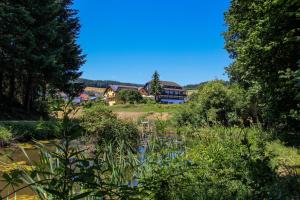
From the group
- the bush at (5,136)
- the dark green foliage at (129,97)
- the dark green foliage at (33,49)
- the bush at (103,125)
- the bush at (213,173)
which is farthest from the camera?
the dark green foliage at (129,97)

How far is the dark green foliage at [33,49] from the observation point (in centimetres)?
2242

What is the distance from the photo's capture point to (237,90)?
27328 millimetres

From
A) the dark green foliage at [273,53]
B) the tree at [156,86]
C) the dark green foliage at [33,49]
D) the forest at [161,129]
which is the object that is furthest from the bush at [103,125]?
the tree at [156,86]

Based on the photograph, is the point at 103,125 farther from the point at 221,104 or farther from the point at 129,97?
the point at 129,97

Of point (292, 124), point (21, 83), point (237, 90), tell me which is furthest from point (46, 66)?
point (292, 124)

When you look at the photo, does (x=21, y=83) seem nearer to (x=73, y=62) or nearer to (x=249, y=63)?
(x=73, y=62)

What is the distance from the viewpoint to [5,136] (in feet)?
51.7

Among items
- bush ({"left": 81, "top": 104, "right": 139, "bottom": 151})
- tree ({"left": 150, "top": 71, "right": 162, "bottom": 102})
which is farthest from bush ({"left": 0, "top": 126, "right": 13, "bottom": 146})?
tree ({"left": 150, "top": 71, "right": 162, "bottom": 102})

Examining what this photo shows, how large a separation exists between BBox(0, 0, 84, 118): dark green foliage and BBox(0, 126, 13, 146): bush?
4.07m

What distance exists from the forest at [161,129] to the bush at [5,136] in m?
0.07

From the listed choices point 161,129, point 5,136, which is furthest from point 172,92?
point 161,129

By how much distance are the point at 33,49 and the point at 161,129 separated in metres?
17.8

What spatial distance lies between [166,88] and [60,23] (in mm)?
92305

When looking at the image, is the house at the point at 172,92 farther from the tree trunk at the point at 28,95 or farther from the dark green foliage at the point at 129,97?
the tree trunk at the point at 28,95
